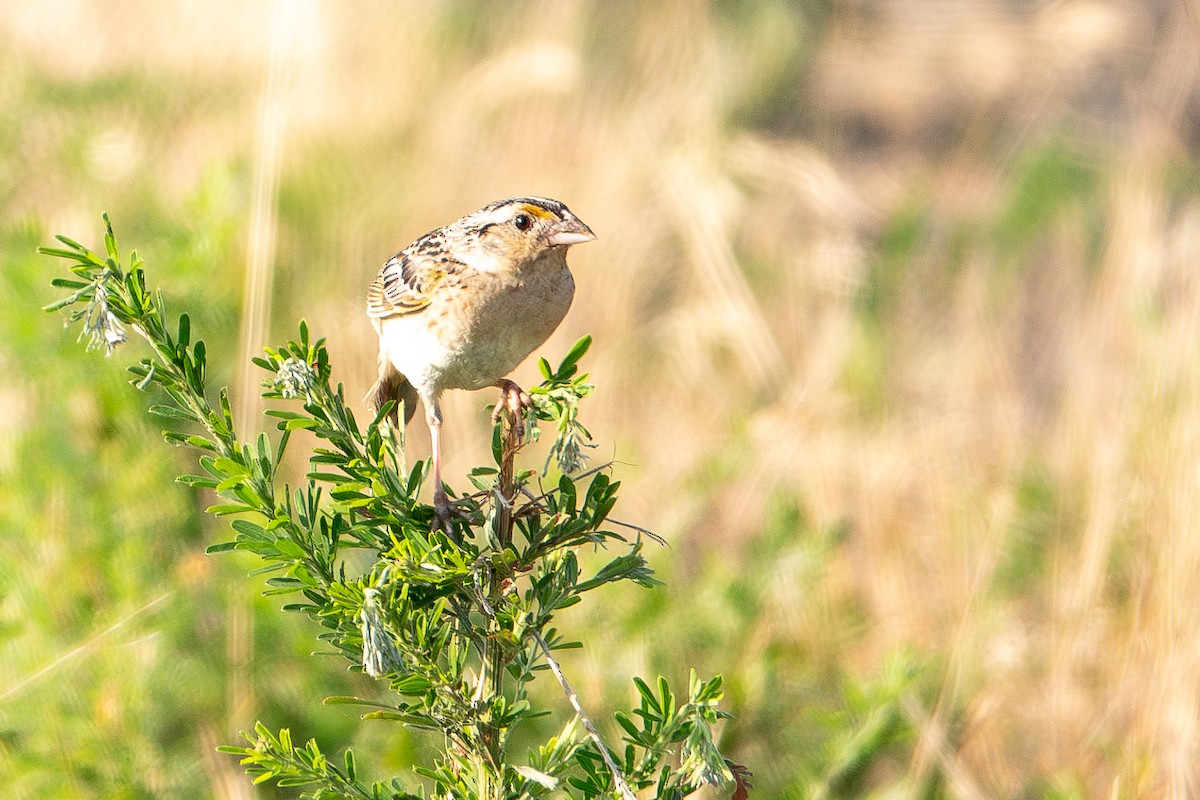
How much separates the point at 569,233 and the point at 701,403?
3.46 meters

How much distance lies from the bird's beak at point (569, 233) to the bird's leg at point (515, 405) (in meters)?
0.38

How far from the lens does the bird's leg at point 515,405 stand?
1938 mm

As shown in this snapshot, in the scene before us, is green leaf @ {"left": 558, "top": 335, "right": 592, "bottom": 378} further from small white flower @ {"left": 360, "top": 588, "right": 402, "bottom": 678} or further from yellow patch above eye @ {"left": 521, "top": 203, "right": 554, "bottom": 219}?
yellow patch above eye @ {"left": 521, "top": 203, "right": 554, "bottom": 219}

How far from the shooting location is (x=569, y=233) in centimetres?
259

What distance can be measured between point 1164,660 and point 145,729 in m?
2.34

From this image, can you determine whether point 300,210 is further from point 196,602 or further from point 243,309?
point 196,602

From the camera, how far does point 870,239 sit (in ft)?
21.2

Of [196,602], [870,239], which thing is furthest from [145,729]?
[870,239]

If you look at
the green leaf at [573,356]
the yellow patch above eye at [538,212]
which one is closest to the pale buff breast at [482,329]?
the yellow patch above eye at [538,212]

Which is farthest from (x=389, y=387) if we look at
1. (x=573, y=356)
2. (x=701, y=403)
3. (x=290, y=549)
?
(x=701, y=403)

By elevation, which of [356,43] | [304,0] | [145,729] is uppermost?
[304,0]

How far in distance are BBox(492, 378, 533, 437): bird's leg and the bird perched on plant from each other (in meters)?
0.07

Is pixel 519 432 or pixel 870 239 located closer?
pixel 519 432

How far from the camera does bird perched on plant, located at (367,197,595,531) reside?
7.99 feet
